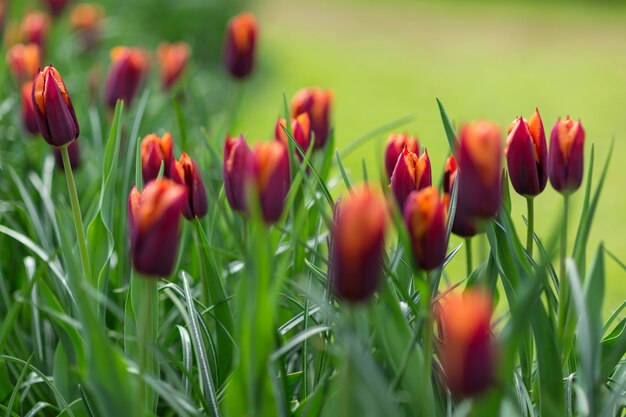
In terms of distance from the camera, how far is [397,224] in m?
0.94

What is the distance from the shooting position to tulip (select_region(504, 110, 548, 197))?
3.61 ft

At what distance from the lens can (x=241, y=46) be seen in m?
2.00

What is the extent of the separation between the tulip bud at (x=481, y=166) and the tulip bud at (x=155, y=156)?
1.78 ft

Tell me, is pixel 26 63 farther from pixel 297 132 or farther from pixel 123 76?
pixel 297 132

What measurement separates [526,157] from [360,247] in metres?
0.44

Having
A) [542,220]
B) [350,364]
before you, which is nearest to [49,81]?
[350,364]

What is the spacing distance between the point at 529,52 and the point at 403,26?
1586mm

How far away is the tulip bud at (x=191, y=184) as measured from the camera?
1.18 metres

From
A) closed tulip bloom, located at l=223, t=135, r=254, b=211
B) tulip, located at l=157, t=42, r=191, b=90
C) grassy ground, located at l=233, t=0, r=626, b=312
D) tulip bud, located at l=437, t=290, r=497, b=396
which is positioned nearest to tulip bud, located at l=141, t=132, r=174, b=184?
closed tulip bloom, located at l=223, t=135, r=254, b=211

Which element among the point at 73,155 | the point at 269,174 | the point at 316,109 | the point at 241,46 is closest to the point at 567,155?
the point at 269,174

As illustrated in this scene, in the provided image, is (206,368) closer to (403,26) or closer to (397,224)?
(397,224)

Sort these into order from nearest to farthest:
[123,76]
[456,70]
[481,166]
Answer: [481,166] < [123,76] < [456,70]

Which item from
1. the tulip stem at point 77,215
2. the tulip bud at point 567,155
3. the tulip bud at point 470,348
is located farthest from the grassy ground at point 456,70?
the tulip bud at point 470,348

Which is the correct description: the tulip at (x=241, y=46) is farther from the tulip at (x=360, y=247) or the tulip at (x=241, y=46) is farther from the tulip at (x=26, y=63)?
the tulip at (x=360, y=247)
